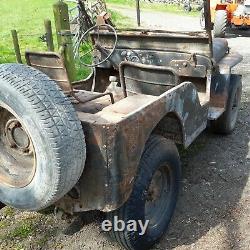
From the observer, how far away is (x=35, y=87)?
2.22m

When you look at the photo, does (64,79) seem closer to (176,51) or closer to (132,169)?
(132,169)

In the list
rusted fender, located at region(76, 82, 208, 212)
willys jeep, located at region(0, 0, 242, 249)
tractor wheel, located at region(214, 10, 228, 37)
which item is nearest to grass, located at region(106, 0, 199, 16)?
tractor wheel, located at region(214, 10, 228, 37)

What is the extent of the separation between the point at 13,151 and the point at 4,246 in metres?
0.82

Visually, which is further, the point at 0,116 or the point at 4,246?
the point at 4,246

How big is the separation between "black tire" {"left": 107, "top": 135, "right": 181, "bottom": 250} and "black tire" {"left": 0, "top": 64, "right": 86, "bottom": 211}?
524mm

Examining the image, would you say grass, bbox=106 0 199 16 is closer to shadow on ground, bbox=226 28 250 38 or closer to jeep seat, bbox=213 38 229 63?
shadow on ground, bbox=226 28 250 38

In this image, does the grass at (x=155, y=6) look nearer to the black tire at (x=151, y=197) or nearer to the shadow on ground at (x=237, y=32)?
the shadow on ground at (x=237, y=32)

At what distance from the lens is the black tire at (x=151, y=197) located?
8.70 feet

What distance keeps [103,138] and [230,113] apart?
8.46 feet

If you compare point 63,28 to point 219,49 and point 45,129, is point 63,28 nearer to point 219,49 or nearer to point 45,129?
point 219,49

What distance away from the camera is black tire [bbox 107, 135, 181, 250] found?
8.70ft

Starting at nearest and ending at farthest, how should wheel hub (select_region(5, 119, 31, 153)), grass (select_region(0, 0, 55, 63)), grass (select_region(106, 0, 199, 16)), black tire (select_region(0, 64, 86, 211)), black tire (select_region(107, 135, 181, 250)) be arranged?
1. black tire (select_region(0, 64, 86, 211))
2. wheel hub (select_region(5, 119, 31, 153))
3. black tire (select_region(107, 135, 181, 250))
4. grass (select_region(0, 0, 55, 63))
5. grass (select_region(106, 0, 199, 16))

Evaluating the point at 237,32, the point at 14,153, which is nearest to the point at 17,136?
the point at 14,153

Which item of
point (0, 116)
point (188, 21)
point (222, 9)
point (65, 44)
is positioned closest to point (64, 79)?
point (0, 116)
